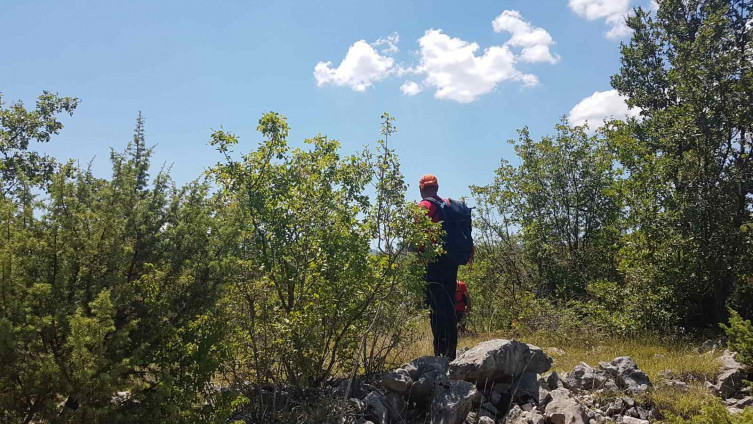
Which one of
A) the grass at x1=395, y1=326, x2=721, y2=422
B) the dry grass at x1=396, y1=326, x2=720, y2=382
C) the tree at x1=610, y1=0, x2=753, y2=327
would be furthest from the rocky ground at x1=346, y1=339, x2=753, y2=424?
the tree at x1=610, y1=0, x2=753, y2=327

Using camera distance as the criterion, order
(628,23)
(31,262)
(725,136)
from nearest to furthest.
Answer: (31,262), (725,136), (628,23)

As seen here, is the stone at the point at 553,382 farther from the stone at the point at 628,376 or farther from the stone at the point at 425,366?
the stone at the point at 425,366

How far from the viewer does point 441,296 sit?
238 inches

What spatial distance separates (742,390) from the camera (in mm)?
5219

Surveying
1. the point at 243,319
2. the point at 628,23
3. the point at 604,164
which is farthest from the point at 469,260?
the point at 628,23

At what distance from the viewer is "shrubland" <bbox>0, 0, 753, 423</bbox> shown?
9.59ft

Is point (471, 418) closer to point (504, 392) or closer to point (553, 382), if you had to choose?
point (504, 392)

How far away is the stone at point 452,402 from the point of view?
4305 millimetres

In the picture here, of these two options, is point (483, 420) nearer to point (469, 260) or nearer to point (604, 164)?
point (469, 260)

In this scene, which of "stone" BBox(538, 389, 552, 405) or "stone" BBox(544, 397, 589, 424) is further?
"stone" BBox(538, 389, 552, 405)

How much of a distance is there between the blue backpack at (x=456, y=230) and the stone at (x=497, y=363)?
108 centimetres

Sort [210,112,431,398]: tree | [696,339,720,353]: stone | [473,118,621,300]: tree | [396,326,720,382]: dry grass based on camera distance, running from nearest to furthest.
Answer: [210,112,431,398]: tree < [396,326,720,382]: dry grass < [696,339,720,353]: stone < [473,118,621,300]: tree

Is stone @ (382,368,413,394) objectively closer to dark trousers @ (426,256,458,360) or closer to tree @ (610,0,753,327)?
dark trousers @ (426,256,458,360)

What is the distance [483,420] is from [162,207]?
10.0ft
